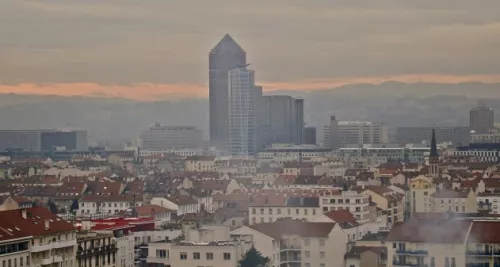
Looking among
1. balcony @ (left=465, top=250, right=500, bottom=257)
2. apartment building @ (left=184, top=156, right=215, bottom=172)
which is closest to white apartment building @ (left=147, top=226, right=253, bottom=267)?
balcony @ (left=465, top=250, right=500, bottom=257)

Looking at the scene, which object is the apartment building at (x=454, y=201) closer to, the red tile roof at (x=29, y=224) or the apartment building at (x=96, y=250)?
the apartment building at (x=96, y=250)

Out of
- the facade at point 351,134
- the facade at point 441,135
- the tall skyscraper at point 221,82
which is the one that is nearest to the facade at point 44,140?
the tall skyscraper at point 221,82

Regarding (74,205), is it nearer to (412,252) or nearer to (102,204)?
(102,204)

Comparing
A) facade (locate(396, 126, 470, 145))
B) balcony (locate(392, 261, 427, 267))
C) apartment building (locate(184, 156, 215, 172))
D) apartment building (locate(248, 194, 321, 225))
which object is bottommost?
balcony (locate(392, 261, 427, 267))

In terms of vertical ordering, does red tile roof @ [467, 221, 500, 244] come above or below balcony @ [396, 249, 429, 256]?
above

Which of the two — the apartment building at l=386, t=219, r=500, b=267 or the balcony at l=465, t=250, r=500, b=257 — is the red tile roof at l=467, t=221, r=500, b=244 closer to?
the apartment building at l=386, t=219, r=500, b=267

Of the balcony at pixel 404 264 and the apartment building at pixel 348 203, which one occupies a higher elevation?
the apartment building at pixel 348 203

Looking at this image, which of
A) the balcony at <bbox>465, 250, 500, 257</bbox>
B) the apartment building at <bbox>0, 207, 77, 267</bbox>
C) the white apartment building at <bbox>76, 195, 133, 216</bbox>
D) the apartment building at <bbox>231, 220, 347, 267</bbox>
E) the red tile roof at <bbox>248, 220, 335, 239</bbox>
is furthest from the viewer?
the white apartment building at <bbox>76, 195, 133, 216</bbox>
